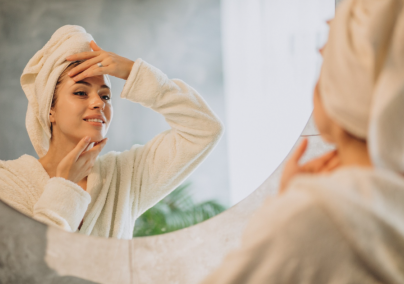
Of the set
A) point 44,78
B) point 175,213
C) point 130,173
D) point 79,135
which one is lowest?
point 175,213

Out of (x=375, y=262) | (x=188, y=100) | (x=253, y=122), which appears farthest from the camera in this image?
(x=253, y=122)

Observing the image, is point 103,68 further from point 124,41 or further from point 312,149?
point 312,149

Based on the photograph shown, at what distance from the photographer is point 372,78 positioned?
0.32 m

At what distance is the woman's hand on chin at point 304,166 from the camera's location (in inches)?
16.6

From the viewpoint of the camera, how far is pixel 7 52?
65 cm

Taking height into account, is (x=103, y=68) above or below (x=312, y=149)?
above

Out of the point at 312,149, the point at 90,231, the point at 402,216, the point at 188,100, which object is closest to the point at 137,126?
the point at 188,100

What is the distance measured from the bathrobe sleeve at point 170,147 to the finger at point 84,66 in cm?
13

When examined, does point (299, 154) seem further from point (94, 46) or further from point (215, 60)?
point (215, 60)

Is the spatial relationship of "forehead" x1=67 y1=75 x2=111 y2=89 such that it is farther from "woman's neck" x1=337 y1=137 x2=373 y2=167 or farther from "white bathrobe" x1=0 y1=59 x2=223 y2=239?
"woman's neck" x1=337 y1=137 x2=373 y2=167

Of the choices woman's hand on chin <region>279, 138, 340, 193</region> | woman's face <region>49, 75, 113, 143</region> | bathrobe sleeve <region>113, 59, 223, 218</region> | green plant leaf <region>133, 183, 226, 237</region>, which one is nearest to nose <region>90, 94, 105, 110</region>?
woman's face <region>49, 75, 113, 143</region>

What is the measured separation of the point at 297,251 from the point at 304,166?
0.17m

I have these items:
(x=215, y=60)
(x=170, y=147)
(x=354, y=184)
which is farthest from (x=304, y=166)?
(x=215, y=60)

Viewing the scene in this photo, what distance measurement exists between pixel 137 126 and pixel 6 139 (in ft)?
0.81
